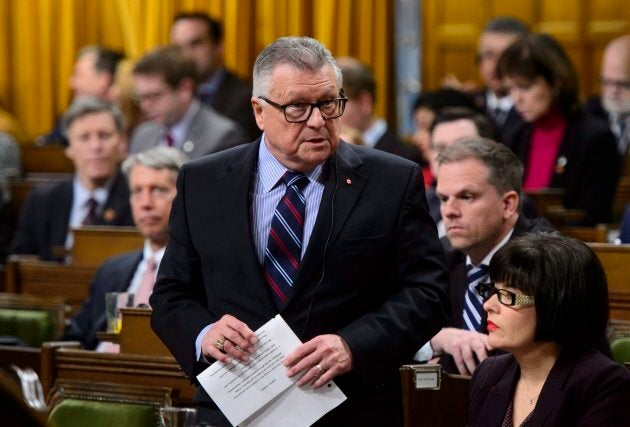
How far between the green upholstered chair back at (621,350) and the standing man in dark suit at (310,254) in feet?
2.64

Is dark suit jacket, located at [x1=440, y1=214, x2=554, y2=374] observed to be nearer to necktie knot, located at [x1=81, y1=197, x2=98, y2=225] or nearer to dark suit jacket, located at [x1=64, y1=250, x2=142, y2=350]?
dark suit jacket, located at [x1=64, y1=250, x2=142, y2=350]

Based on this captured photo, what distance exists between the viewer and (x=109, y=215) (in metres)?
6.76

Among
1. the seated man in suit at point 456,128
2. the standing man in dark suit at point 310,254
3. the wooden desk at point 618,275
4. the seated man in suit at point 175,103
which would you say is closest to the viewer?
the standing man in dark suit at point 310,254

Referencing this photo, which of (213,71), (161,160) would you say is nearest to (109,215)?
(161,160)

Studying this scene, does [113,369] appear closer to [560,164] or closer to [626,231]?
[626,231]

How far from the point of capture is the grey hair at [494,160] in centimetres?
431

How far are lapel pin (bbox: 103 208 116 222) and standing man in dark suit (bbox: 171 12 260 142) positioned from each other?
1.68 meters

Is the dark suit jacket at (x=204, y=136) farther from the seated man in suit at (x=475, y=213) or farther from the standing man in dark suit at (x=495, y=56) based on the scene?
the seated man in suit at (x=475, y=213)

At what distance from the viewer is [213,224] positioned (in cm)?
345

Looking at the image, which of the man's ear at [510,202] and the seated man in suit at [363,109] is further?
the seated man in suit at [363,109]

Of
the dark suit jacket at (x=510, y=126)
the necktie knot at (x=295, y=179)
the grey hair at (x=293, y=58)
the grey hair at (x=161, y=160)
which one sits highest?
the grey hair at (x=293, y=58)

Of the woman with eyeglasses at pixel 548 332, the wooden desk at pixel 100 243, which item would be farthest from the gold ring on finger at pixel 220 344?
the wooden desk at pixel 100 243

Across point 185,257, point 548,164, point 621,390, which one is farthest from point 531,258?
point 548,164

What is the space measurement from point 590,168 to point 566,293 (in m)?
3.02
